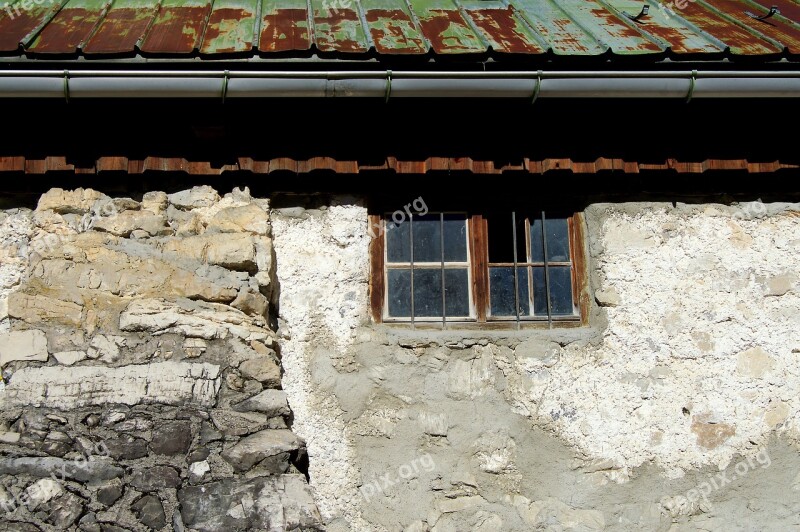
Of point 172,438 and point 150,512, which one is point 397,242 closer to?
point 172,438

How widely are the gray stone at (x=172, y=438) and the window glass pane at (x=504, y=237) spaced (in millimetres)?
1712

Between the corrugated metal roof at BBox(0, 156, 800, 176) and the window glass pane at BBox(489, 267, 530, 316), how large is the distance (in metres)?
0.50

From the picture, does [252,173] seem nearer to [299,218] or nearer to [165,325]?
[299,218]

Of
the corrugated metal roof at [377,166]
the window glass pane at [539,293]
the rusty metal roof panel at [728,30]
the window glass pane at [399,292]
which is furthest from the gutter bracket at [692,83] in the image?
Result: the window glass pane at [399,292]

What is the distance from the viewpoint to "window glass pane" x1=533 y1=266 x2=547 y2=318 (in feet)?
12.7

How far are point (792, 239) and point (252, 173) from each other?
2.68 metres

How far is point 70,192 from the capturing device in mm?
3596

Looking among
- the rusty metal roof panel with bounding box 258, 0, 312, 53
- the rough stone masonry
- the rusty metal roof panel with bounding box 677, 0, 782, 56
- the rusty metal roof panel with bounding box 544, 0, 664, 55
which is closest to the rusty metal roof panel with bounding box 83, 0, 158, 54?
the rusty metal roof panel with bounding box 258, 0, 312, 53

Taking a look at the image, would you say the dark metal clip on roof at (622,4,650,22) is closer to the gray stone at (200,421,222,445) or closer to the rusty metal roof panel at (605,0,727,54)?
Result: the rusty metal roof panel at (605,0,727,54)

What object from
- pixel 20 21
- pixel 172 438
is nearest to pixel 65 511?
pixel 172 438

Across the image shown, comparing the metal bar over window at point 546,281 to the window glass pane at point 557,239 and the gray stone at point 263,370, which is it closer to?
the window glass pane at point 557,239

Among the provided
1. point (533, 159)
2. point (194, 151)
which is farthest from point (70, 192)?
Answer: point (533, 159)

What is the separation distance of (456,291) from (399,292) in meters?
0.28

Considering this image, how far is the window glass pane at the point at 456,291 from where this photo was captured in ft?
12.6
